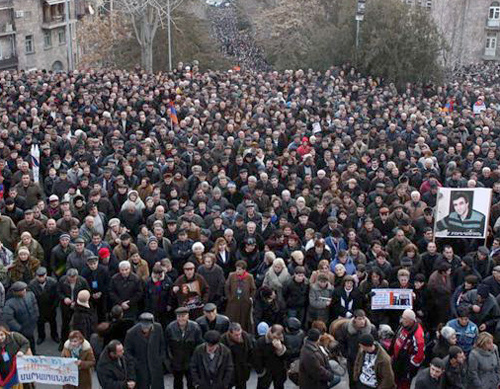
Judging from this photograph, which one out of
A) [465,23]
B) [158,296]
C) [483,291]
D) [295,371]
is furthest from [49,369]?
[465,23]

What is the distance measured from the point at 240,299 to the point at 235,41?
193 feet

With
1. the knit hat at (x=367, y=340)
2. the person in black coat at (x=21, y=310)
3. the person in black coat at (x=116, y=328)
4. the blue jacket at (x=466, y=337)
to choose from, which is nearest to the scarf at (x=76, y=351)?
the person in black coat at (x=116, y=328)

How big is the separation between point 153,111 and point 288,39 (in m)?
31.5

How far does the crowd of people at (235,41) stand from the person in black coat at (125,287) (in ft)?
138

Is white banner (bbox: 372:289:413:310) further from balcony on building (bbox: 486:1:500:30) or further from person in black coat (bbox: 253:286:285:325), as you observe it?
balcony on building (bbox: 486:1:500:30)

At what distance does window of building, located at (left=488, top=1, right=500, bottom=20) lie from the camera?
54.2 metres

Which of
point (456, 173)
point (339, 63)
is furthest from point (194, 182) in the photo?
point (339, 63)

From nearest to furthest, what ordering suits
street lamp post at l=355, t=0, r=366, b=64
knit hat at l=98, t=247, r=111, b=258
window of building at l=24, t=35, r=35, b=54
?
1. knit hat at l=98, t=247, r=111, b=258
2. street lamp post at l=355, t=0, r=366, b=64
3. window of building at l=24, t=35, r=35, b=54

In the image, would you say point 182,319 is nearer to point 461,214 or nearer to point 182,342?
point 182,342

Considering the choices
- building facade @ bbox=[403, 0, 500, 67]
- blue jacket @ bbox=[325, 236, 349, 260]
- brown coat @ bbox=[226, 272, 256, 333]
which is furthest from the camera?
building facade @ bbox=[403, 0, 500, 67]

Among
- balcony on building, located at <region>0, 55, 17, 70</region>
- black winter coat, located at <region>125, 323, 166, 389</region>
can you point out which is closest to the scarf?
black winter coat, located at <region>125, 323, 166, 389</region>

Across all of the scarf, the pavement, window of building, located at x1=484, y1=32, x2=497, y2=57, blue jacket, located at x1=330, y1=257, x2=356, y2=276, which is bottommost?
the pavement

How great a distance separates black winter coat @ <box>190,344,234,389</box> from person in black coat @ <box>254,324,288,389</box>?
1.56ft

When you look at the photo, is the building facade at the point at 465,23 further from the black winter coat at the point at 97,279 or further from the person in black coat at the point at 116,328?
the person in black coat at the point at 116,328
